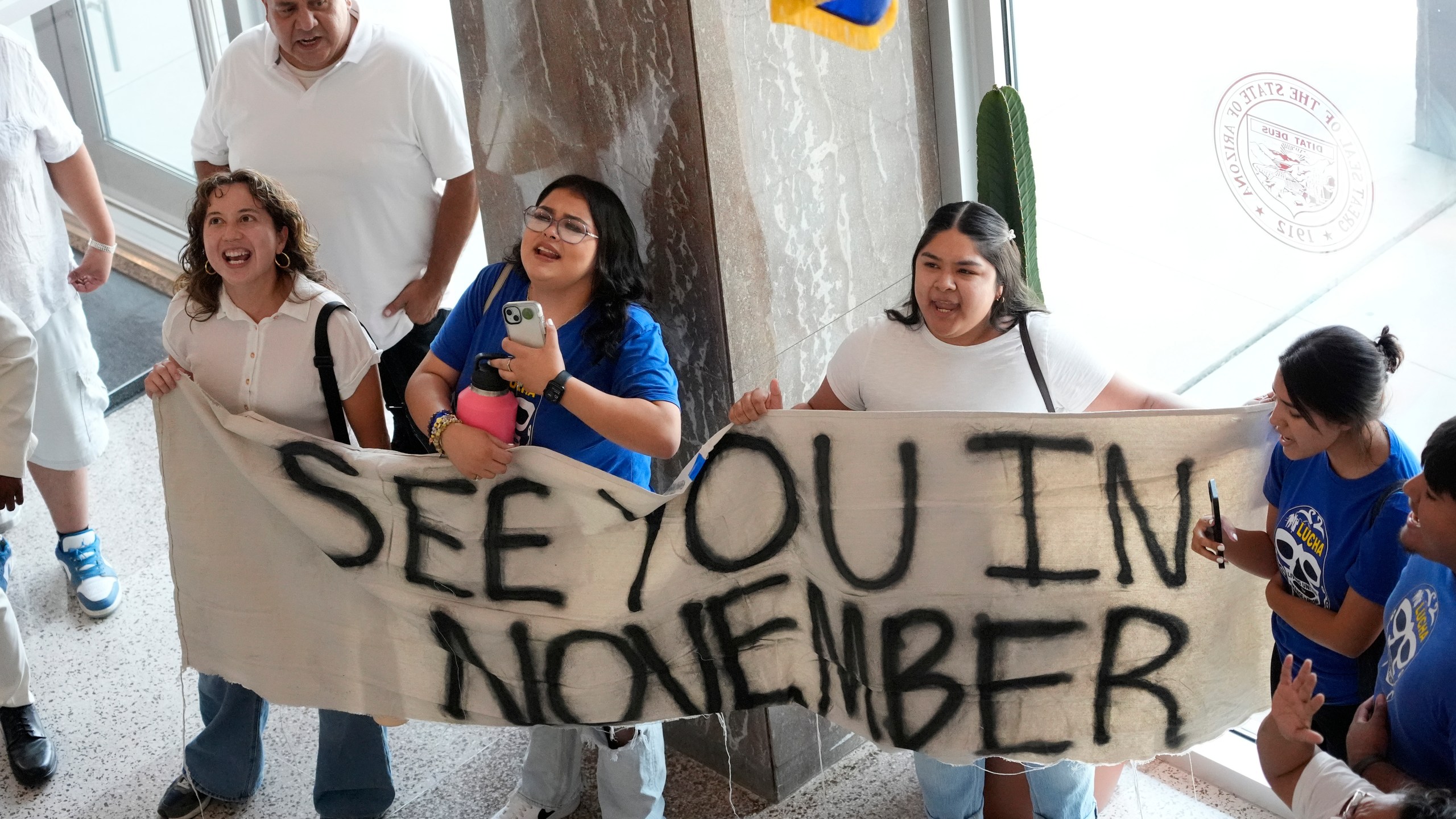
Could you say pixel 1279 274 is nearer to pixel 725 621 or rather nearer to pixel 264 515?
pixel 725 621

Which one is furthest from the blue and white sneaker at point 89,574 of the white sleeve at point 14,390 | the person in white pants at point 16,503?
the white sleeve at point 14,390

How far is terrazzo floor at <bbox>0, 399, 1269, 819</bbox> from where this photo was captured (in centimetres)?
294

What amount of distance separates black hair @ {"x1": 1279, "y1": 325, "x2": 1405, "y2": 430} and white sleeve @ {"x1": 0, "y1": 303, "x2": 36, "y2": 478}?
7.67 feet

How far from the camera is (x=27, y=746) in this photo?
320cm

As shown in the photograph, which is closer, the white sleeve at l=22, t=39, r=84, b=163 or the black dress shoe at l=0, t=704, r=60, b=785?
the black dress shoe at l=0, t=704, r=60, b=785

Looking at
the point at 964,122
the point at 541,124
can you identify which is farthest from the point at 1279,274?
the point at 541,124

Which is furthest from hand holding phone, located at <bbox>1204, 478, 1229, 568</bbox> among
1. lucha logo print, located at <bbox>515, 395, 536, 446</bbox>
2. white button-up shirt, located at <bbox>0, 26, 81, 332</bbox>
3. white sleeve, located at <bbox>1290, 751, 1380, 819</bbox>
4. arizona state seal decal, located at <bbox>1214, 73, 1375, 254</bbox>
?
white button-up shirt, located at <bbox>0, 26, 81, 332</bbox>

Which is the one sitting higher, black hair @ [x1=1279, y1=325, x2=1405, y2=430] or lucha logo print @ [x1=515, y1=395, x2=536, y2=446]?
black hair @ [x1=1279, y1=325, x2=1405, y2=430]

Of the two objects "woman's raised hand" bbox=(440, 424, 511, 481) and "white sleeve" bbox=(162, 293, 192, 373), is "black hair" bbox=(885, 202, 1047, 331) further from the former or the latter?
"white sleeve" bbox=(162, 293, 192, 373)

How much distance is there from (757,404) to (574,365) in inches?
13.8

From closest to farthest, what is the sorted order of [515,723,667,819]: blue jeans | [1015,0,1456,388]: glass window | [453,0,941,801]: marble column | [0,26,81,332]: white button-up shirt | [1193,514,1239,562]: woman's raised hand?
[1193,514,1239,562]: woman's raised hand
[1015,0,1456,388]: glass window
[453,0,941,801]: marble column
[515,723,667,819]: blue jeans
[0,26,81,332]: white button-up shirt

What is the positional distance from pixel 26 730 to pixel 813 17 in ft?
7.70

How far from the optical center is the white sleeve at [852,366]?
236 cm

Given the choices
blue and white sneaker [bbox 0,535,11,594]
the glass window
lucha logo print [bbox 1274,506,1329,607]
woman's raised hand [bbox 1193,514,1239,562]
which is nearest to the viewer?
lucha logo print [bbox 1274,506,1329,607]
